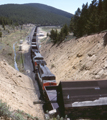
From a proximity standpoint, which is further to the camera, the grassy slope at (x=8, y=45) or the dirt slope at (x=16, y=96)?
the grassy slope at (x=8, y=45)

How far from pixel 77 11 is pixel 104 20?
29937 mm

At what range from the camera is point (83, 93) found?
998 cm

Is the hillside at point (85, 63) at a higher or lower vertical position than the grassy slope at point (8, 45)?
higher

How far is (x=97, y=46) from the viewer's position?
21.8 m

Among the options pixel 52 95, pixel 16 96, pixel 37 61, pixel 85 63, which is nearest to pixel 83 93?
pixel 52 95

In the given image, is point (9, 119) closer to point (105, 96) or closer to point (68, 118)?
point (68, 118)

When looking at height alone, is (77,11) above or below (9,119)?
above

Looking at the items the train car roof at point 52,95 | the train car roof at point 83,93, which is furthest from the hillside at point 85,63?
the train car roof at point 83,93

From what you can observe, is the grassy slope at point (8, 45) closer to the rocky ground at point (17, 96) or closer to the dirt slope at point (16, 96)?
the rocky ground at point (17, 96)

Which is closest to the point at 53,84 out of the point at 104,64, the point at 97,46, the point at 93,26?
the point at 104,64

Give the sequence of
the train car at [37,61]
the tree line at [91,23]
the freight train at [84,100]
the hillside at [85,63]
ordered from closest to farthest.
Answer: the freight train at [84,100] → the hillside at [85,63] → the train car at [37,61] → the tree line at [91,23]

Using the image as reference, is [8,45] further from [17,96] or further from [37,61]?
[17,96]

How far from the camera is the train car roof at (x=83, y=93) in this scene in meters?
9.43

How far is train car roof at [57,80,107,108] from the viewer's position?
9430mm
